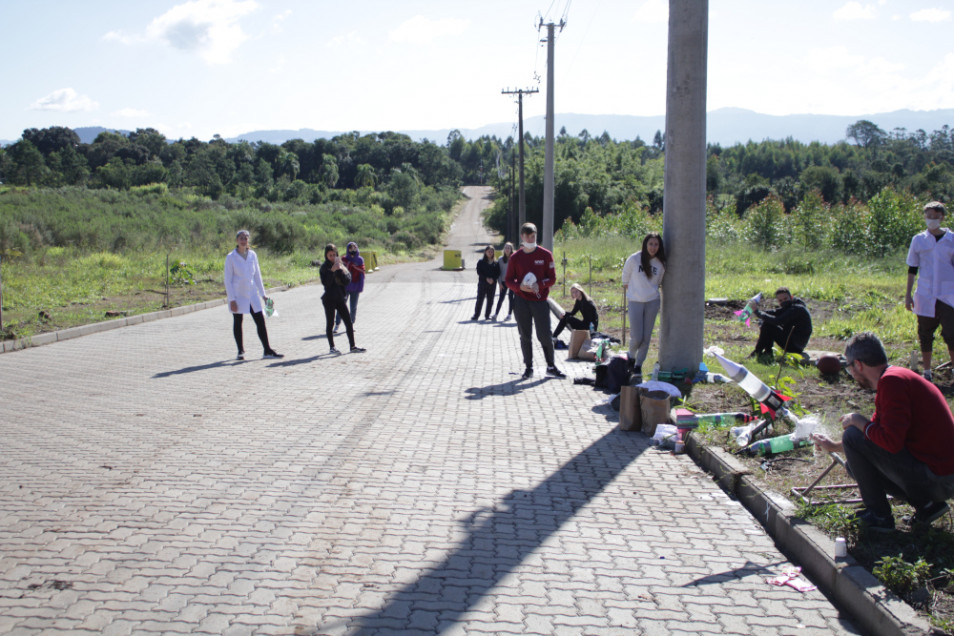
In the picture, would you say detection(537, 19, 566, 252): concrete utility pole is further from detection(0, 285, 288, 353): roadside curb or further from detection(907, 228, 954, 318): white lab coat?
detection(907, 228, 954, 318): white lab coat

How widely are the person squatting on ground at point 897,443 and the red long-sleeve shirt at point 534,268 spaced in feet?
19.8

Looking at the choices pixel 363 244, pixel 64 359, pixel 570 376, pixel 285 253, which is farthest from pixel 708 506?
pixel 363 244

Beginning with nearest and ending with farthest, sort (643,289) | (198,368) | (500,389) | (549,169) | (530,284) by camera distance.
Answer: (643,289), (500,389), (530,284), (198,368), (549,169)

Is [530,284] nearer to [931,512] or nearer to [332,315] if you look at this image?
[332,315]

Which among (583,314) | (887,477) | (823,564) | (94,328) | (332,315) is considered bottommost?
(94,328)

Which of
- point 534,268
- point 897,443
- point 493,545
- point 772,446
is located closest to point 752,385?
point 772,446

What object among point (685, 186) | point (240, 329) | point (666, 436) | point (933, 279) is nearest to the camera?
point (666, 436)

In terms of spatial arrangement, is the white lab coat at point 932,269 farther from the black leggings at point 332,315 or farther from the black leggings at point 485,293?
the black leggings at point 485,293

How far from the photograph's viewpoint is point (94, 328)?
52.0 feet

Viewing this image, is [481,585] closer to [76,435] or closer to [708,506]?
[708,506]

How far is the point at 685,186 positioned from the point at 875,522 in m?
5.43

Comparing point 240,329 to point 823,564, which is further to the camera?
point 240,329

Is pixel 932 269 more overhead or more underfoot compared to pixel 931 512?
more overhead

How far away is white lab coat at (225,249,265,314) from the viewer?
1172 centimetres
